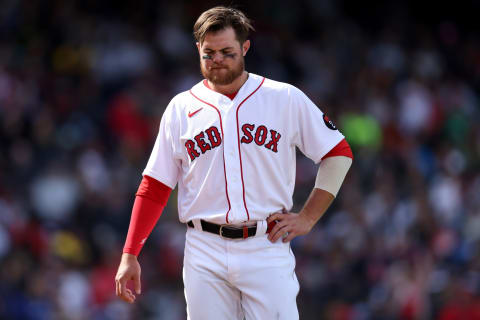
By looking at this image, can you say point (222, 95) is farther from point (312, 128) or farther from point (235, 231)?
point (235, 231)

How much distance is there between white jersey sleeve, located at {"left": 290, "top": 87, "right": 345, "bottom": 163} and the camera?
361 centimetres

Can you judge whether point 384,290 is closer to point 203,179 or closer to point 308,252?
point 308,252

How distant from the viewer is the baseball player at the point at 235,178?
350cm

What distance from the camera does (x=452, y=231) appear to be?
8.56 meters

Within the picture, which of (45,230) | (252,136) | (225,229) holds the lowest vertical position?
(45,230)

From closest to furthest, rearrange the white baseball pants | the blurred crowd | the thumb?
the white baseball pants, the thumb, the blurred crowd

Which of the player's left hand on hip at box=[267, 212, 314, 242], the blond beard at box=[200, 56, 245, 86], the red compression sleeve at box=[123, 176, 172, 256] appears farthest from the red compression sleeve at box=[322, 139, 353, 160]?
the red compression sleeve at box=[123, 176, 172, 256]

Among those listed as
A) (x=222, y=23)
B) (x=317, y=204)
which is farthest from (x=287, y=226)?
(x=222, y=23)

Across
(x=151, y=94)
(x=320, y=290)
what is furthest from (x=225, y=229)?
(x=151, y=94)

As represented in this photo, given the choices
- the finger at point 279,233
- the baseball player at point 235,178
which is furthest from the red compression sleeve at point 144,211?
the finger at point 279,233

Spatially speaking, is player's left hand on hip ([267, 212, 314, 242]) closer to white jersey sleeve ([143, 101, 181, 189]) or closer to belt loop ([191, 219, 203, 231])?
belt loop ([191, 219, 203, 231])

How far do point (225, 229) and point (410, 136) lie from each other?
6.50m

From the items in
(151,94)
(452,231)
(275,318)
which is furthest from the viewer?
(151,94)

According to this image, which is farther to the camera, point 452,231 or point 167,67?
point 167,67
